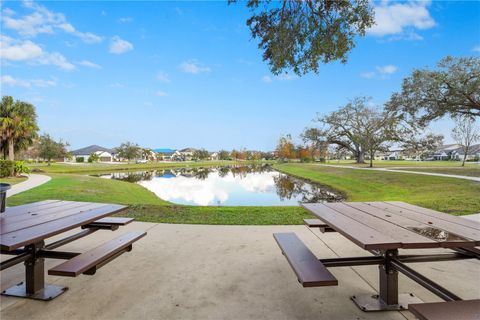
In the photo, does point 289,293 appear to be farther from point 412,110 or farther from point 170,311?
point 412,110

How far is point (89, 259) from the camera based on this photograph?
253 centimetres

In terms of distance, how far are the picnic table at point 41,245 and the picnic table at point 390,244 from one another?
1.84 metres

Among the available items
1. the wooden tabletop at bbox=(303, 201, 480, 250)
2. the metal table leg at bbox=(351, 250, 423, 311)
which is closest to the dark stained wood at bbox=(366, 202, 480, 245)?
the wooden tabletop at bbox=(303, 201, 480, 250)

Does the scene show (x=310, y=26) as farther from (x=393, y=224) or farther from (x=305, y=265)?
(x=305, y=265)

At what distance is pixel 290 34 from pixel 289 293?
500 cm

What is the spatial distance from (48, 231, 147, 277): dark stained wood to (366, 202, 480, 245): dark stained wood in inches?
120

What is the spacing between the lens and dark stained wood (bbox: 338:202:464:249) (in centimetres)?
195

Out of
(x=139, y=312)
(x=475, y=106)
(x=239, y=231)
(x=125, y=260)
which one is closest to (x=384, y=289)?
(x=139, y=312)

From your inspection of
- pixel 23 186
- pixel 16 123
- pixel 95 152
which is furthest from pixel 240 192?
pixel 95 152

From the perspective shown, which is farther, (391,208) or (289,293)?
(391,208)

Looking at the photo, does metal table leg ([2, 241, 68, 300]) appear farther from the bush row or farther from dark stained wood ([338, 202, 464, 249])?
the bush row

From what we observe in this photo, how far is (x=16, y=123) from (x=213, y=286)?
2886 centimetres

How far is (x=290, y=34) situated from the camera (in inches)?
225

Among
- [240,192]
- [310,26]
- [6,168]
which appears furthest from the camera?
[6,168]
